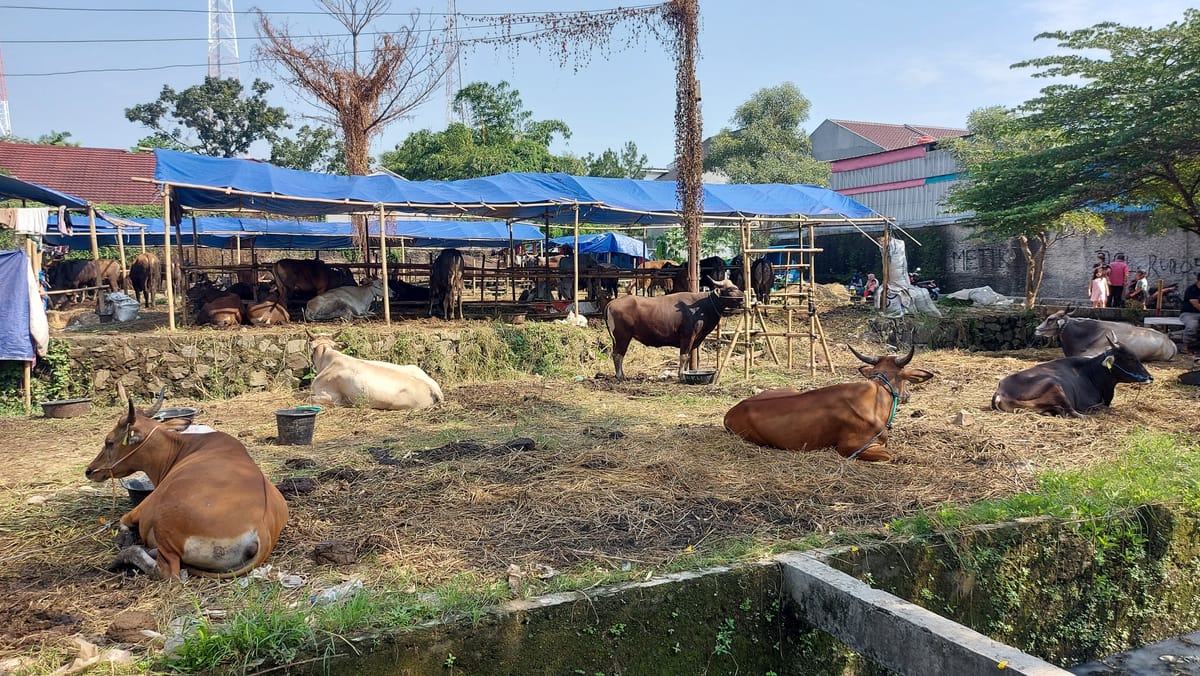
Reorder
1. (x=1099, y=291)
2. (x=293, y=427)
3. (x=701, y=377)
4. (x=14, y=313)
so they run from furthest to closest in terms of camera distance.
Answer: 1. (x=1099, y=291)
2. (x=701, y=377)
3. (x=14, y=313)
4. (x=293, y=427)

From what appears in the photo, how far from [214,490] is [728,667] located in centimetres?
298

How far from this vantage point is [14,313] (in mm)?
9367

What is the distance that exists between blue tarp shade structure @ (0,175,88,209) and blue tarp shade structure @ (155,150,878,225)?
6.02 ft

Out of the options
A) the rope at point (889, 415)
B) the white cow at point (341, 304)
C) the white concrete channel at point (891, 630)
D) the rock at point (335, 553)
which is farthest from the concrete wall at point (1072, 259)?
the rock at point (335, 553)

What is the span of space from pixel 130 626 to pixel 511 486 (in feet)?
8.91

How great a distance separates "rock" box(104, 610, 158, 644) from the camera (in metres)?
3.44

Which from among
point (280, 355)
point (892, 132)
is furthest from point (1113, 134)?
point (892, 132)

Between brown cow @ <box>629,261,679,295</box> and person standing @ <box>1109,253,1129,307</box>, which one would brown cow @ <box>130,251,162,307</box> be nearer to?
brown cow @ <box>629,261,679,295</box>

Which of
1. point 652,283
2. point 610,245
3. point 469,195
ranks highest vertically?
point 469,195

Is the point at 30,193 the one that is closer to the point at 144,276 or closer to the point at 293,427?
the point at 144,276

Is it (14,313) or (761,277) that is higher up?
(761,277)

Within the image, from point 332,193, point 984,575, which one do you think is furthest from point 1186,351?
point 332,193

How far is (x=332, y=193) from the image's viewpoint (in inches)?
526

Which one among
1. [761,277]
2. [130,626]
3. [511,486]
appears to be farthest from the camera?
[761,277]
